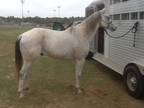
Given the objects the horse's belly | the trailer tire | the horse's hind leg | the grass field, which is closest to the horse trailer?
the trailer tire

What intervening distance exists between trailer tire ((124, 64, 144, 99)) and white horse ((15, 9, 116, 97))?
1.04 meters

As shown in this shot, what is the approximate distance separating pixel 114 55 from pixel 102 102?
1.74 m

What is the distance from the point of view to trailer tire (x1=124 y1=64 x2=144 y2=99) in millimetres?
5102

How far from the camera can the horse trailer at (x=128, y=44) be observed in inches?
202

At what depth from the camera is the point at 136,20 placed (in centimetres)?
530

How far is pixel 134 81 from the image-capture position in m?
5.36

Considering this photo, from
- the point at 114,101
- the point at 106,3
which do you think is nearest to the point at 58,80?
the point at 114,101

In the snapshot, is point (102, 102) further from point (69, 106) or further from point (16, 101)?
point (16, 101)

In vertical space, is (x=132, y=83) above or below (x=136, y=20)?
below

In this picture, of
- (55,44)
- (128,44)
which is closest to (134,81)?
(128,44)

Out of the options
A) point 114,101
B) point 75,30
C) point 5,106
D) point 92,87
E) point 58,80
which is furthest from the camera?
point 58,80

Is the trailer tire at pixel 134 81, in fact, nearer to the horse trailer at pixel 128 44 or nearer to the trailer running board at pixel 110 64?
the horse trailer at pixel 128 44

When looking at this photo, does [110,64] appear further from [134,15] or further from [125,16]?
[134,15]

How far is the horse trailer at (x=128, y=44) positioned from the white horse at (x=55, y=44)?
46cm
